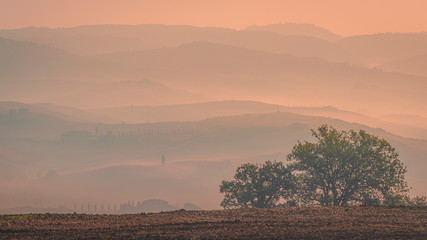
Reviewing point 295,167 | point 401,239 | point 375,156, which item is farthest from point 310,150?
point 401,239

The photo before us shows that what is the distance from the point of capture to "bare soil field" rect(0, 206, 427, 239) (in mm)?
37781

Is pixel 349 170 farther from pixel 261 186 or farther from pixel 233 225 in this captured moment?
pixel 233 225

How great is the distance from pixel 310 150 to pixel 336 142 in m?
3.31

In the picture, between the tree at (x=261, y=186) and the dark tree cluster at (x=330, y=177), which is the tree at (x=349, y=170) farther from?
the tree at (x=261, y=186)

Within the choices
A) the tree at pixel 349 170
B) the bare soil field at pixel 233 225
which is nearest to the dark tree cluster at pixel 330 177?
the tree at pixel 349 170

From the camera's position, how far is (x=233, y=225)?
41.7 metres

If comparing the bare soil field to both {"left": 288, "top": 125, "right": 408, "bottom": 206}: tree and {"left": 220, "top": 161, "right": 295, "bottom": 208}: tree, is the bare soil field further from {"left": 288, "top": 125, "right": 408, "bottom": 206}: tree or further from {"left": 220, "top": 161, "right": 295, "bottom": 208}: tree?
{"left": 220, "top": 161, "right": 295, "bottom": 208}: tree

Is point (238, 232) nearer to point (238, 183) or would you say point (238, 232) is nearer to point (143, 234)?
point (143, 234)

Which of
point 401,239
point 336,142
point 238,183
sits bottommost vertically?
point 401,239

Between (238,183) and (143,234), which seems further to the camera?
(238,183)

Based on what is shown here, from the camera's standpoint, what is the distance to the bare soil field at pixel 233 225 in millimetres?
37781

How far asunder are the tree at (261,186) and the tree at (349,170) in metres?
1.73

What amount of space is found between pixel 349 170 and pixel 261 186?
1078cm

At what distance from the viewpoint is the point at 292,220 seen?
44406 millimetres
